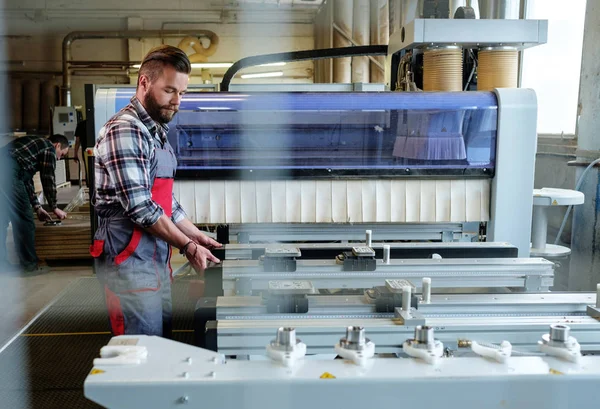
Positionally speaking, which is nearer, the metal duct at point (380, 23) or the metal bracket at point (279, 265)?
the metal bracket at point (279, 265)

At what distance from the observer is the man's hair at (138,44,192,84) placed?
3.70 ft

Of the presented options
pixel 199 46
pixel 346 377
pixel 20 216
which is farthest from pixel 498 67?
pixel 199 46

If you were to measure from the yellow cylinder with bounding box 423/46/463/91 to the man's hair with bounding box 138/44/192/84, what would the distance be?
96 cm

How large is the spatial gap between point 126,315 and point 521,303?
78 cm

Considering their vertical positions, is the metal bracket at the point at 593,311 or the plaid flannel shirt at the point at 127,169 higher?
the plaid flannel shirt at the point at 127,169

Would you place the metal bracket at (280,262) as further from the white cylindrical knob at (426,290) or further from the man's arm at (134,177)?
the white cylindrical knob at (426,290)

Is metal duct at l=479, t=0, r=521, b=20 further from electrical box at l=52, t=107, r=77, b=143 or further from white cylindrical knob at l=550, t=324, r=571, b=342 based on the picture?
electrical box at l=52, t=107, r=77, b=143

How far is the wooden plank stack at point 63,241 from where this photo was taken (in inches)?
125

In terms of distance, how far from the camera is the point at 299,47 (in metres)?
7.09

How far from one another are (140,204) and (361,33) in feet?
14.8

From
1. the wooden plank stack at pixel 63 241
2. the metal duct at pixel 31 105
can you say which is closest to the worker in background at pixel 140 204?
the wooden plank stack at pixel 63 241

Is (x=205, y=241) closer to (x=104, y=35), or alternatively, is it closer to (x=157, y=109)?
→ (x=157, y=109)

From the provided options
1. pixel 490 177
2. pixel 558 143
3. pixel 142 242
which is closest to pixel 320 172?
pixel 490 177

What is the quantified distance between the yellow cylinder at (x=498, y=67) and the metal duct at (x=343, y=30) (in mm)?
3476
